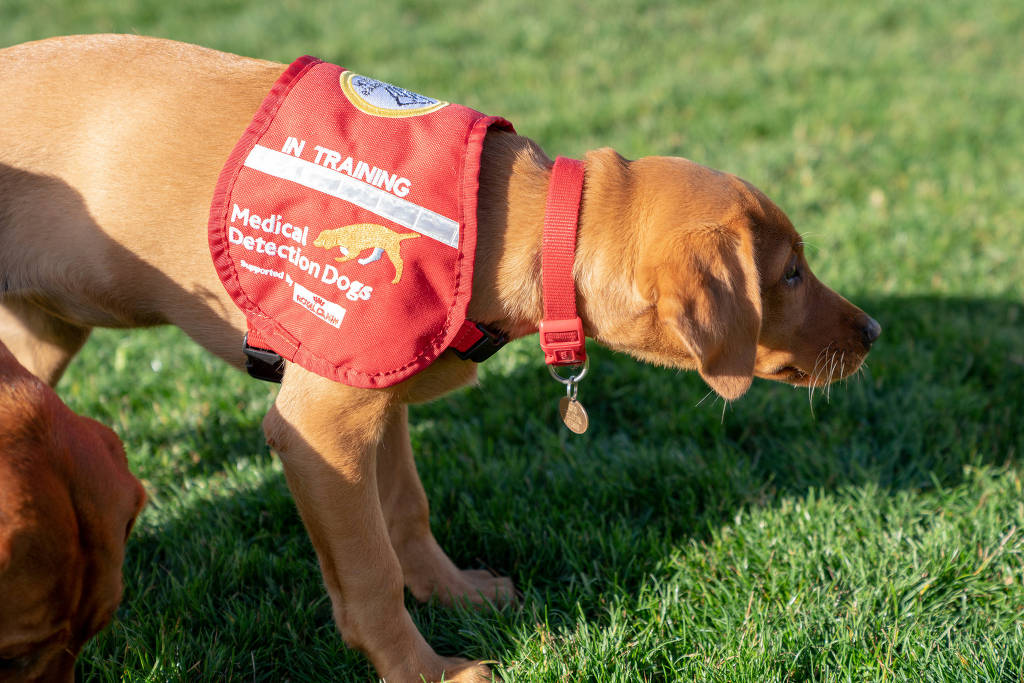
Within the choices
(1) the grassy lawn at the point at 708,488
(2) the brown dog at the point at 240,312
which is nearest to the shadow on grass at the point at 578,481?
(1) the grassy lawn at the point at 708,488

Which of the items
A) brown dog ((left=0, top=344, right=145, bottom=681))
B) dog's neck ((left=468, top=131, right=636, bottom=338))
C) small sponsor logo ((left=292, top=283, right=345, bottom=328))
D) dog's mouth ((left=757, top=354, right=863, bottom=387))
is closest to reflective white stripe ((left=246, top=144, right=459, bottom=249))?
dog's neck ((left=468, top=131, right=636, bottom=338))

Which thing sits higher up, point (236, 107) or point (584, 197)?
point (236, 107)

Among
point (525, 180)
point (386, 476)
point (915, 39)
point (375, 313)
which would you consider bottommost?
point (915, 39)

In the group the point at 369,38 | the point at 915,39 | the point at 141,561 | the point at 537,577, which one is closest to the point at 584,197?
the point at 537,577

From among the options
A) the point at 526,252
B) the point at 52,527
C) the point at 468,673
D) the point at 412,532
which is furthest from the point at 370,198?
the point at 468,673

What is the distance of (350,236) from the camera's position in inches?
96.6

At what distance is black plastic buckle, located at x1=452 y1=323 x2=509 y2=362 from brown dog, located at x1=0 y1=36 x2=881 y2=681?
0.04 meters

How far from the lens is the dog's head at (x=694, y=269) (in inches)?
97.0

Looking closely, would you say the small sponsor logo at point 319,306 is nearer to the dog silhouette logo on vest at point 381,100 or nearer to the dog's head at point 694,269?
the dog silhouette logo on vest at point 381,100

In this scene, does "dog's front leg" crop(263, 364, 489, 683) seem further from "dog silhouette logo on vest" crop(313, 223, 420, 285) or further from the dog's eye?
the dog's eye

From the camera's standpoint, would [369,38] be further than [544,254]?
Yes

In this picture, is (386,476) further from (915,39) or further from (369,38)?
(915,39)

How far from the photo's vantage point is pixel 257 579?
314 cm

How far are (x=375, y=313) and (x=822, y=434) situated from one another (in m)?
2.32
